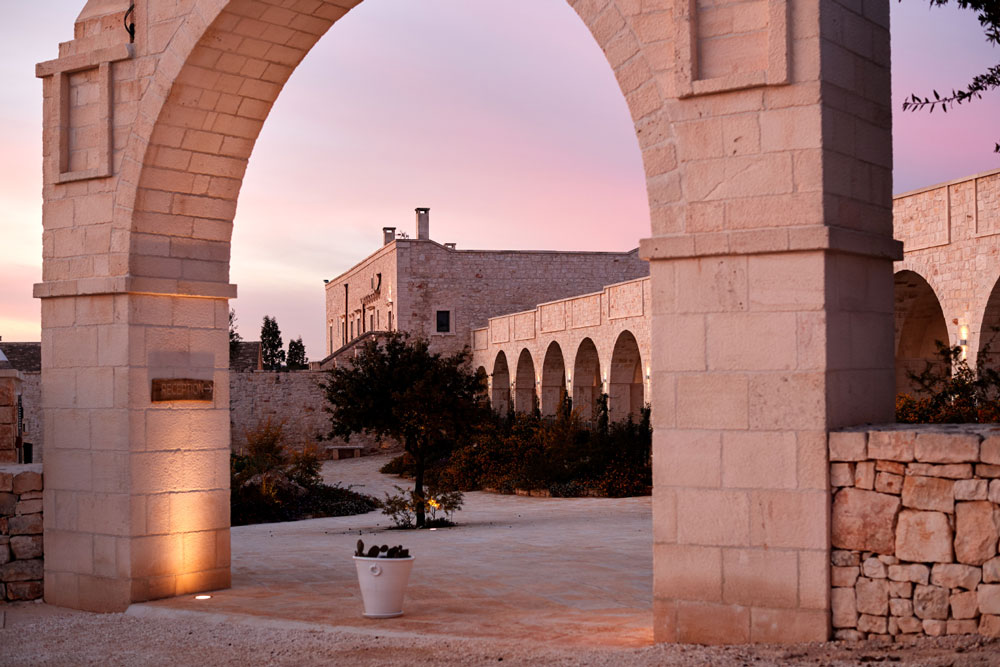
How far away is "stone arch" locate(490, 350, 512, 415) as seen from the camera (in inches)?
1371

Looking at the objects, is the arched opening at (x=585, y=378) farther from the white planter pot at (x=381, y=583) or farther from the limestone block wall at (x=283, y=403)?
the white planter pot at (x=381, y=583)

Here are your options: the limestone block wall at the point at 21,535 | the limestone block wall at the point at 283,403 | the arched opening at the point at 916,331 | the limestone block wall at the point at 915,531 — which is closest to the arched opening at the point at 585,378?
the arched opening at the point at 916,331

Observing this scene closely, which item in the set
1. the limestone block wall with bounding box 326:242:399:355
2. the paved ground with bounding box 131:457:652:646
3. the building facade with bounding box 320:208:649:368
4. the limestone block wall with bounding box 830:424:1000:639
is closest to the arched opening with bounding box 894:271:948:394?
the paved ground with bounding box 131:457:652:646

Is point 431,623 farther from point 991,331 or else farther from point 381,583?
point 991,331

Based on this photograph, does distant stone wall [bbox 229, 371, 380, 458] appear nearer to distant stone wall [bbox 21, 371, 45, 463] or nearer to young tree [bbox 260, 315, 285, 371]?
distant stone wall [bbox 21, 371, 45, 463]

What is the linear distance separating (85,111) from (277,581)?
12.6 ft

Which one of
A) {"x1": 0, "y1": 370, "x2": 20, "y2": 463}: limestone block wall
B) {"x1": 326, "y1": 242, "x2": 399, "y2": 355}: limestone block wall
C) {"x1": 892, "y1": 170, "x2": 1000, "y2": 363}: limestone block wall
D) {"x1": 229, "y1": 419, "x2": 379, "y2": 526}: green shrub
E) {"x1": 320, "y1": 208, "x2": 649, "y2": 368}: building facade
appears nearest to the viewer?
{"x1": 0, "y1": 370, "x2": 20, "y2": 463}: limestone block wall

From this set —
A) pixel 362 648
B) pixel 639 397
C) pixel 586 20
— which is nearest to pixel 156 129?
pixel 586 20

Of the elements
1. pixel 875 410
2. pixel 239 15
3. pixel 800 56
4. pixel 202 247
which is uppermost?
pixel 239 15

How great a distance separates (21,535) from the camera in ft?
25.7

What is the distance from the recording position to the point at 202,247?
7867mm

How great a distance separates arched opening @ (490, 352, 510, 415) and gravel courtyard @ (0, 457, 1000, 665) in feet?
78.5

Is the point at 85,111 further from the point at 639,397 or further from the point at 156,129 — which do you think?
the point at 639,397

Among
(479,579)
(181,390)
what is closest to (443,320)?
(479,579)
